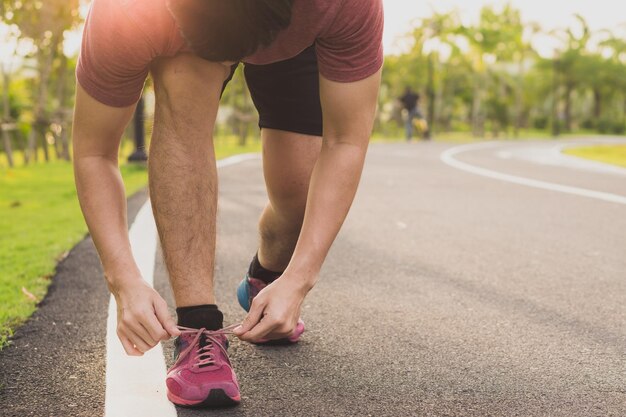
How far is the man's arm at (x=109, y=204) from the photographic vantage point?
2.20 metres

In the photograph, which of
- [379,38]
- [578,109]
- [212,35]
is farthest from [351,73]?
[578,109]

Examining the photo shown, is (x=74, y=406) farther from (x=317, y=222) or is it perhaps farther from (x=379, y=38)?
(x=379, y=38)

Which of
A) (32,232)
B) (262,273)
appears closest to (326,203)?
(262,273)

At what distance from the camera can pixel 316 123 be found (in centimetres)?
293

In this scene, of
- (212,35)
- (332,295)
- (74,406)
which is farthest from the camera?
(332,295)

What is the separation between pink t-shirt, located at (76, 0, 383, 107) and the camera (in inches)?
84.3

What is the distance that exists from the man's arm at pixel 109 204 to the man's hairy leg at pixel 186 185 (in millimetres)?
104

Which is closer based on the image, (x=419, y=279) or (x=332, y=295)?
(x=332, y=295)

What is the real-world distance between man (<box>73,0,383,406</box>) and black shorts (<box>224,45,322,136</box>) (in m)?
0.30

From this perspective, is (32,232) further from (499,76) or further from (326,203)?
(499,76)

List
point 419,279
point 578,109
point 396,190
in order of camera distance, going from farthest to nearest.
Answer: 1. point 578,109
2. point 396,190
3. point 419,279

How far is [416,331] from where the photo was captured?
10.2 ft

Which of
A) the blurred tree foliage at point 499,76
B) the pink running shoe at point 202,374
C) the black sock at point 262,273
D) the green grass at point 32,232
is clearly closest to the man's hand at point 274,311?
the pink running shoe at point 202,374

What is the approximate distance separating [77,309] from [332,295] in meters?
1.08
